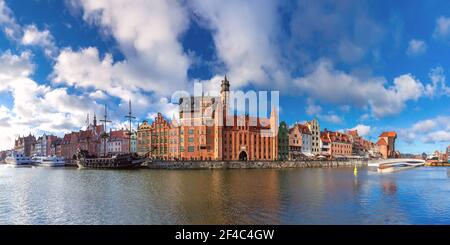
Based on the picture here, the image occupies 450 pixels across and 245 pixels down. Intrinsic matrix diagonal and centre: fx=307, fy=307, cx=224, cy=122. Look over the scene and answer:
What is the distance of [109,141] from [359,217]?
149m

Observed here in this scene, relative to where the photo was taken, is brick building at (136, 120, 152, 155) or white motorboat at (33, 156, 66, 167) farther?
white motorboat at (33, 156, 66, 167)

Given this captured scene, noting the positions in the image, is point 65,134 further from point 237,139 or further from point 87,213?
point 87,213

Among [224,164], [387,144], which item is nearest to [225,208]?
[224,164]

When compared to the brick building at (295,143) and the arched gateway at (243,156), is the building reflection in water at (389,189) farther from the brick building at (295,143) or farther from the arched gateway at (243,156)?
the brick building at (295,143)

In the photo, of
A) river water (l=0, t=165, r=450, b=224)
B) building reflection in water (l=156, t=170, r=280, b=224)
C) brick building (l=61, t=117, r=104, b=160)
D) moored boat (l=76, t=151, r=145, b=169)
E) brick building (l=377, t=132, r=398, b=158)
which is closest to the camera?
building reflection in water (l=156, t=170, r=280, b=224)

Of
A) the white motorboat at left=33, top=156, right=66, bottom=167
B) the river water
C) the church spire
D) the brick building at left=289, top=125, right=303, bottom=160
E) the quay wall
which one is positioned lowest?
the white motorboat at left=33, top=156, right=66, bottom=167

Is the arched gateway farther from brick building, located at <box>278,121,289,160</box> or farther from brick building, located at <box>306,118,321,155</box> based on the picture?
brick building, located at <box>306,118,321,155</box>

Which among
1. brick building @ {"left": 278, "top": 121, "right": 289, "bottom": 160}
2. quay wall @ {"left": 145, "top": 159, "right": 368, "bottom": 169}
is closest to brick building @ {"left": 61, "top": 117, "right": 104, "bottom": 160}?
quay wall @ {"left": 145, "top": 159, "right": 368, "bottom": 169}

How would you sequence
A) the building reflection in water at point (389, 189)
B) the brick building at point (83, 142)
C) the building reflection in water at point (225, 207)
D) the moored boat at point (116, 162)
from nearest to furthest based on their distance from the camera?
the building reflection in water at point (225, 207)
the building reflection in water at point (389, 189)
the moored boat at point (116, 162)
the brick building at point (83, 142)

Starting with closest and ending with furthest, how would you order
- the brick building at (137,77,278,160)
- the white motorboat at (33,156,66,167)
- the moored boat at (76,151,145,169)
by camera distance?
the moored boat at (76,151,145,169) → the brick building at (137,77,278,160) → the white motorboat at (33,156,66,167)

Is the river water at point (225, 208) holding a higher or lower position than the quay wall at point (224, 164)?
higher

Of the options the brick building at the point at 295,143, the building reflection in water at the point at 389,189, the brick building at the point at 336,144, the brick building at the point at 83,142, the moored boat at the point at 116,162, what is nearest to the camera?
the building reflection in water at the point at 389,189

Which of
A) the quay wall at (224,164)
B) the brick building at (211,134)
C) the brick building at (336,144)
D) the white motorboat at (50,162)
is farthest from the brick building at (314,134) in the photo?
the white motorboat at (50,162)

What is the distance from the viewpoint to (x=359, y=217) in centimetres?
2456
